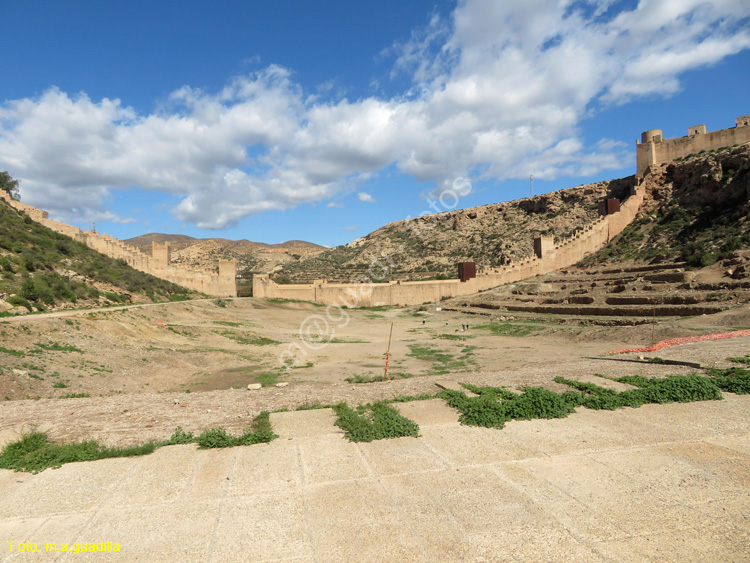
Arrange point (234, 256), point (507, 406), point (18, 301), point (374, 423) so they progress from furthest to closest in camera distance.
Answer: point (234, 256) → point (18, 301) → point (507, 406) → point (374, 423)

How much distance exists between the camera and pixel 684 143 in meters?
50.4

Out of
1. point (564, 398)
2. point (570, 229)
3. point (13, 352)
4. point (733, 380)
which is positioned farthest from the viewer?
point (570, 229)

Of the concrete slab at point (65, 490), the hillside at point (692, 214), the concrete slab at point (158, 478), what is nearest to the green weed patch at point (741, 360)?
the concrete slab at point (158, 478)

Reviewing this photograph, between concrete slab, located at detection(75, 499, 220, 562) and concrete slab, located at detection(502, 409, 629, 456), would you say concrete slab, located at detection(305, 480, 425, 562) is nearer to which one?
concrete slab, located at detection(75, 499, 220, 562)

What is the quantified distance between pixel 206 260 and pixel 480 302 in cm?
6605

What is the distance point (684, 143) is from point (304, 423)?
203 feet

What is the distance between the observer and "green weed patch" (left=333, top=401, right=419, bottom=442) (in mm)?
5711

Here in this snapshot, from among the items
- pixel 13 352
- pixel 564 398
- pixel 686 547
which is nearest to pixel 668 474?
pixel 686 547

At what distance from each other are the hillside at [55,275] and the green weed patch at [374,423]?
21452 millimetres

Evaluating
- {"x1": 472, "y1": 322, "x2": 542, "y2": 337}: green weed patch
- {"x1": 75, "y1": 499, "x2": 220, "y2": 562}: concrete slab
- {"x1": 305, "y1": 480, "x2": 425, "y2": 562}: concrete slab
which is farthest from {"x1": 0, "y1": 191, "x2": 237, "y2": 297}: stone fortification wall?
{"x1": 305, "y1": 480, "x2": 425, "y2": 562}: concrete slab

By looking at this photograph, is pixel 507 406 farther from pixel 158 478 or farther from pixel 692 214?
pixel 692 214

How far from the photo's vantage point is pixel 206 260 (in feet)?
284

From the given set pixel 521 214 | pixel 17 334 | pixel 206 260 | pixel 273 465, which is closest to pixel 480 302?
pixel 17 334

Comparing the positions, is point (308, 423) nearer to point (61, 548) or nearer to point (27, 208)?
point (61, 548)
